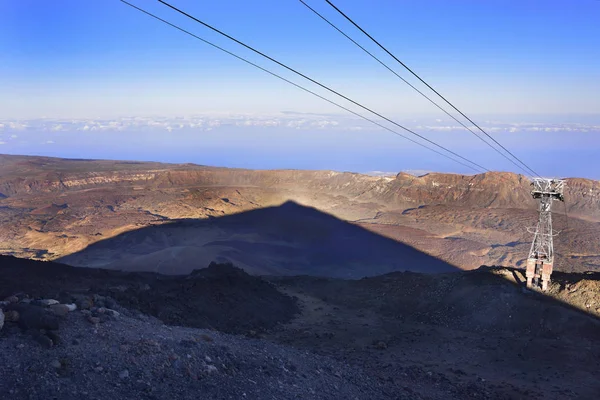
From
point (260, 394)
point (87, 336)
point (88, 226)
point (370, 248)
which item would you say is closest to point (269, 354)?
point (260, 394)

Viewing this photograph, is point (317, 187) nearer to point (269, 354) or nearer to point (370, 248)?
point (370, 248)

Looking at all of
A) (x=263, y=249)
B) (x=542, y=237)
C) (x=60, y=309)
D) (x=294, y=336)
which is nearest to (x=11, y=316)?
(x=60, y=309)

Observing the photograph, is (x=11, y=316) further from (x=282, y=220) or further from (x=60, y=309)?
(x=282, y=220)

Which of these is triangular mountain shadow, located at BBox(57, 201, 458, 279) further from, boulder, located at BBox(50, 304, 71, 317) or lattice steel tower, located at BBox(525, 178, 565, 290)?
boulder, located at BBox(50, 304, 71, 317)

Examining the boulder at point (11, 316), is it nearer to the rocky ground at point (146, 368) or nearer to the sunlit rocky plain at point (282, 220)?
the rocky ground at point (146, 368)

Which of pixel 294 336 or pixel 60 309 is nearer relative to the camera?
pixel 60 309

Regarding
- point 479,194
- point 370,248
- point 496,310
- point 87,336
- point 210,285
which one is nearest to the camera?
point 87,336

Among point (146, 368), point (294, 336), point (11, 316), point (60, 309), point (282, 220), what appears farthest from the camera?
point (282, 220)
